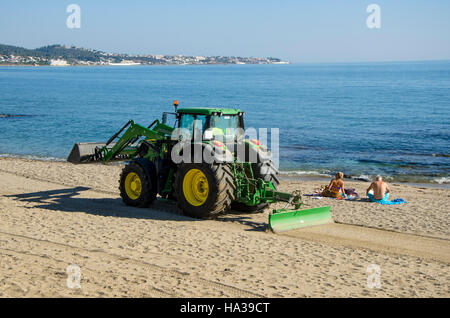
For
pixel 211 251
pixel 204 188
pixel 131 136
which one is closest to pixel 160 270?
pixel 211 251

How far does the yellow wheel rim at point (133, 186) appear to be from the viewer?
12.7 m

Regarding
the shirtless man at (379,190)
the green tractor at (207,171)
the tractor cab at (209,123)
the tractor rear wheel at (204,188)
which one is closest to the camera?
the tractor rear wheel at (204,188)

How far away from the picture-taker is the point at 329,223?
1141cm

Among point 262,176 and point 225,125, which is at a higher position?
point 225,125

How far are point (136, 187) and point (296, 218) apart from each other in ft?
14.3

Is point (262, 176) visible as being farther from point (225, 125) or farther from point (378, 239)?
point (378, 239)

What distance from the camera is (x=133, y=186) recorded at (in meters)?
12.8

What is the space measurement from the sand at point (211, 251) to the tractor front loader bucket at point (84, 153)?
114 centimetres

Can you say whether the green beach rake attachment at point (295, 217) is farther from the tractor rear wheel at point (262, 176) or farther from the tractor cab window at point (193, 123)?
the tractor cab window at point (193, 123)

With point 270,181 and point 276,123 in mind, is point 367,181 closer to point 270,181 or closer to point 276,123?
point 270,181

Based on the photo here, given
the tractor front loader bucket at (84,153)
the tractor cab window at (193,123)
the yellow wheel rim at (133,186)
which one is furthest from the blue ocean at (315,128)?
the tractor cab window at (193,123)

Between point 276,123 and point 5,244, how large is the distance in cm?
3421

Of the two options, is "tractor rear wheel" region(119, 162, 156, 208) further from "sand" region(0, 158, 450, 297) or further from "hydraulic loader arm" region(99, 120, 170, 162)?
"hydraulic loader arm" region(99, 120, 170, 162)

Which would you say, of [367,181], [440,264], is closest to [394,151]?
[367,181]
